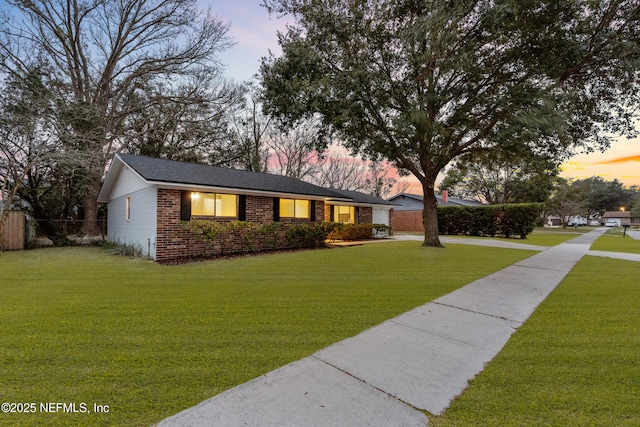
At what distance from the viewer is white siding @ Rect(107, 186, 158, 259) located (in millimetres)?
10133

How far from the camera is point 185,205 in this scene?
1047 cm

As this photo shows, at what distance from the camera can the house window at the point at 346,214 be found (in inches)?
763

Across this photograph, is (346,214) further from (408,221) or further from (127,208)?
(408,221)

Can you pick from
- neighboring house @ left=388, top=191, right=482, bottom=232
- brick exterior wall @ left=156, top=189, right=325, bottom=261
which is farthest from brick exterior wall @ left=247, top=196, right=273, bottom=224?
neighboring house @ left=388, top=191, right=482, bottom=232

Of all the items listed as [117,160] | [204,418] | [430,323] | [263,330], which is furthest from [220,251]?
[204,418]

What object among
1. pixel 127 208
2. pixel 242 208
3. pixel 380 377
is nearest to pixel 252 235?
pixel 242 208

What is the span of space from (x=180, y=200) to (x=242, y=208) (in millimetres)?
2456

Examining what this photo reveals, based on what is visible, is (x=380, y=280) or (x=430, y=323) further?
(x=380, y=280)

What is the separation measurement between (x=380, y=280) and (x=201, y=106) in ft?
61.2

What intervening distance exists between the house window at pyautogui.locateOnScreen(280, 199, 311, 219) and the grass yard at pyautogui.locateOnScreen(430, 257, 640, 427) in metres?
10.6

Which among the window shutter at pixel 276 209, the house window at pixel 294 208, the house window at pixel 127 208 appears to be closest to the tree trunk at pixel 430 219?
the house window at pixel 294 208

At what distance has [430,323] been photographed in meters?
3.95

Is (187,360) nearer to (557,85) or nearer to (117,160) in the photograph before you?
(117,160)

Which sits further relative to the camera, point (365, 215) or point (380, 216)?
point (380, 216)
